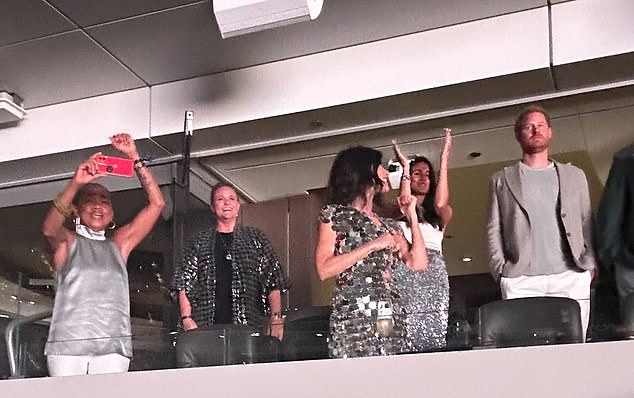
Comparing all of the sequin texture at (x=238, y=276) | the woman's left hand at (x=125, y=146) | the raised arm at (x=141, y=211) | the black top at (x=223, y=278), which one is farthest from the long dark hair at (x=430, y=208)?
the woman's left hand at (x=125, y=146)

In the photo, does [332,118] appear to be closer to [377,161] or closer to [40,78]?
[377,161]

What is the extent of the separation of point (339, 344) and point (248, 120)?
4.47 feet

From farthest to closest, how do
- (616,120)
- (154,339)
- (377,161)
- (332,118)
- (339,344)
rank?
(332,118) < (616,120) < (377,161) < (154,339) < (339,344)

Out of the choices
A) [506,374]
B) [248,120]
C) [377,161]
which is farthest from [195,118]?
[506,374]

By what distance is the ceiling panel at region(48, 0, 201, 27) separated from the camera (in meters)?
2.94

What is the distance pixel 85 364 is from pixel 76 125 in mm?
1481

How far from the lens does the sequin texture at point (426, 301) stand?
6.71 feet

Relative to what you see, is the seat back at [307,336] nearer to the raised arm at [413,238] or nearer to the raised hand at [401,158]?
the raised arm at [413,238]

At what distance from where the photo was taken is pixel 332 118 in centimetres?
322

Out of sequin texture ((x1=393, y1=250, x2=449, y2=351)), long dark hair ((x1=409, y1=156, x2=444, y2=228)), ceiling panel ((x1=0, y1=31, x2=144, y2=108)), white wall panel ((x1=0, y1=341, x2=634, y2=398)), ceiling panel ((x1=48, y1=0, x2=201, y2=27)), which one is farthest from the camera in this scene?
ceiling panel ((x1=0, y1=31, x2=144, y2=108))

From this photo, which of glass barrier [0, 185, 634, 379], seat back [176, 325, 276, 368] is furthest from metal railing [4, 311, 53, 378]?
seat back [176, 325, 276, 368]

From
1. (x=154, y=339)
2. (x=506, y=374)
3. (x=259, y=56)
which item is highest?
(x=259, y=56)

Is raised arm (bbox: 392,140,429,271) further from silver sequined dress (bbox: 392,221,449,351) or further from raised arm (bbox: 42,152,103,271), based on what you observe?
raised arm (bbox: 42,152,103,271)

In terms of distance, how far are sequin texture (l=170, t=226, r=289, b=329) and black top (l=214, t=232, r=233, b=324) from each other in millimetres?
10
